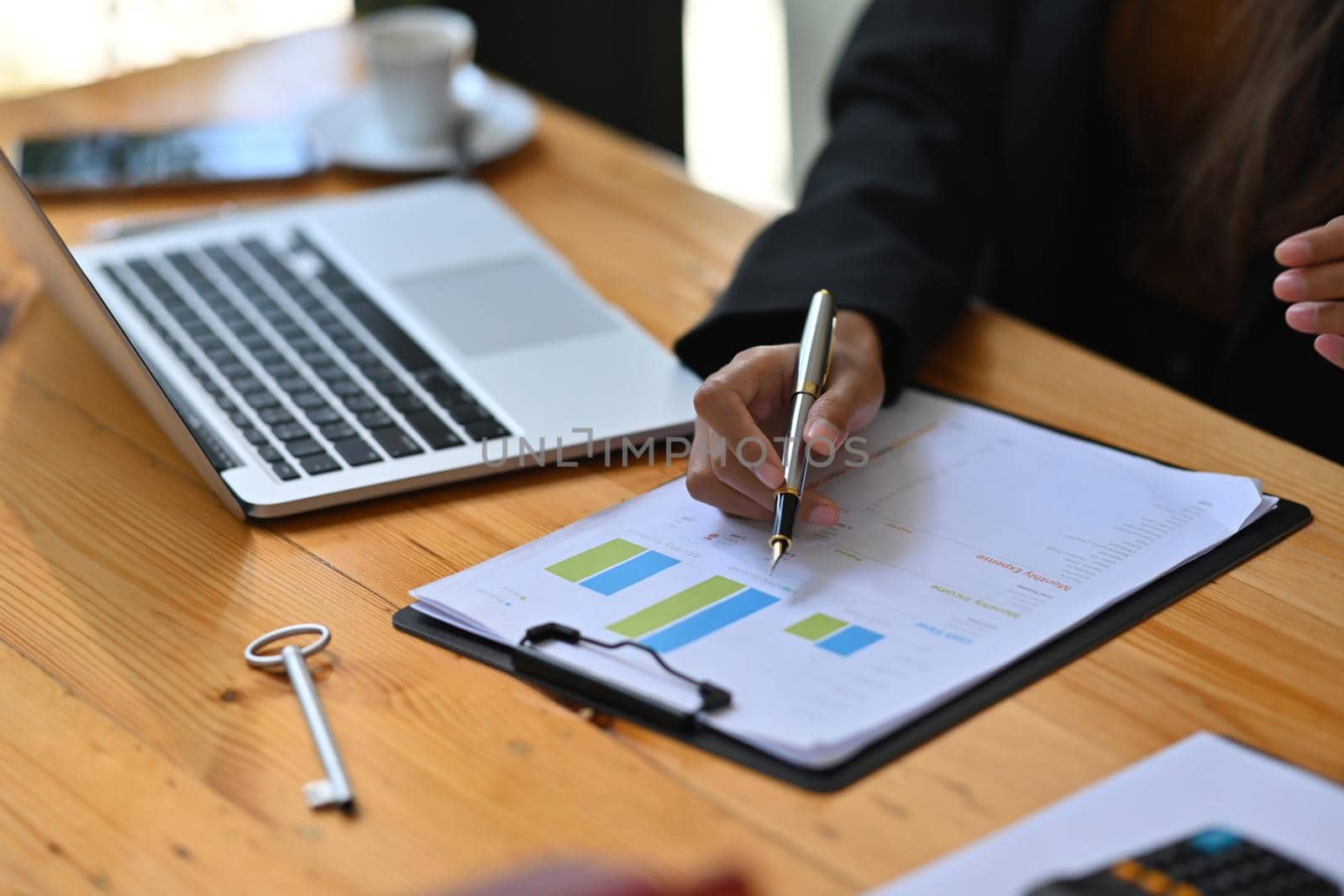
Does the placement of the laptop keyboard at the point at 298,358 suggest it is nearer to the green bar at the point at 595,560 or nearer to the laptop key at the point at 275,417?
the laptop key at the point at 275,417

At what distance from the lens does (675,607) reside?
677 mm

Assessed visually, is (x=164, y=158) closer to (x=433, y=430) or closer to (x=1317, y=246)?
(x=433, y=430)

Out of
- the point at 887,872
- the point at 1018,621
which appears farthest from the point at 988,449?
the point at 887,872

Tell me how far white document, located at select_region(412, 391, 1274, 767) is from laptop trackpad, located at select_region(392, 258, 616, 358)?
0.22 m

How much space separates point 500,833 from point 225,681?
0.62 ft

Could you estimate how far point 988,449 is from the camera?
824mm

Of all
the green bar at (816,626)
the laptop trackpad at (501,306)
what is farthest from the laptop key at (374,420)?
the green bar at (816,626)

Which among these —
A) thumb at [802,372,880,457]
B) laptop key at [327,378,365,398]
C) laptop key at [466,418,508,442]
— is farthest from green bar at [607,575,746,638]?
laptop key at [327,378,365,398]

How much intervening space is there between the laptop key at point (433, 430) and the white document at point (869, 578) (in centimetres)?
12

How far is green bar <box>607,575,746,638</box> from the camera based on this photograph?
66cm

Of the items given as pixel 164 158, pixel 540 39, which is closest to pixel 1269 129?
pixel 164 158

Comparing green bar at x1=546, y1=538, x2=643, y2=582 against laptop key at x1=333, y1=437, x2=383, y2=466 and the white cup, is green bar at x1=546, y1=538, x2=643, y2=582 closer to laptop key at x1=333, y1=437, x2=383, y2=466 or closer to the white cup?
laptop key at x1=333, y1=437, x2=383, y2=466

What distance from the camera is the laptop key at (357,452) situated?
0.82 m

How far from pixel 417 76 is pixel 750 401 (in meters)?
0.68
